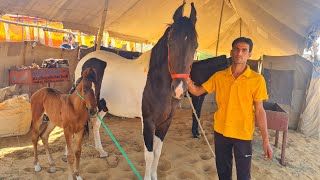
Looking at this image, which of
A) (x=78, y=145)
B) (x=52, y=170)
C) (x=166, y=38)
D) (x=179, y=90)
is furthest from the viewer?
(x=52, y=170)

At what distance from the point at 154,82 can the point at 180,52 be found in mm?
655

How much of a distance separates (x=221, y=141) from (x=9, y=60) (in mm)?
4795

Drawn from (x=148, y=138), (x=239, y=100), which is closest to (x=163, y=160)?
(x=148, y=138)

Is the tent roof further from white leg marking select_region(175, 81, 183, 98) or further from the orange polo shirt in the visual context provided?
white leg marking select_region(175, 81, 183, 98)

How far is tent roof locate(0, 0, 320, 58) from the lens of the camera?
3.90m

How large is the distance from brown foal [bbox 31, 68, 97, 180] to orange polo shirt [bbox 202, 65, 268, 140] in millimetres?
1325

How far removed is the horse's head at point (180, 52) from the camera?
220 cm

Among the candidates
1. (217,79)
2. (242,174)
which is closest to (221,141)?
(242,174)

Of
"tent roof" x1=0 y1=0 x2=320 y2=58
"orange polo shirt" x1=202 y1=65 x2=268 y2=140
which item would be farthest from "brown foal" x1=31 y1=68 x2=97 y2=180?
"tent roof" x1=0 y1=0 x2=320 y2=58

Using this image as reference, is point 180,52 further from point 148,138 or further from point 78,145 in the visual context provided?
point 78,145

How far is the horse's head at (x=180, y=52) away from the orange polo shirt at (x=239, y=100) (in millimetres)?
365

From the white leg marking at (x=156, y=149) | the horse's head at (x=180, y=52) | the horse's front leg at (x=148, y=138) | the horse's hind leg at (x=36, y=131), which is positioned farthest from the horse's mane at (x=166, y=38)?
the horse's hind leg at (x=36, y=131)

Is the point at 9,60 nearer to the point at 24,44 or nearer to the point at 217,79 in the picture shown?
the point at 24,44

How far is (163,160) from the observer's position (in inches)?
148
